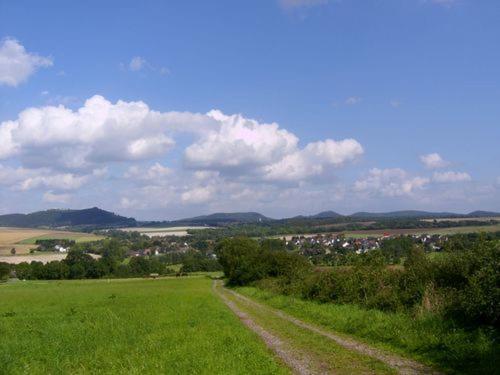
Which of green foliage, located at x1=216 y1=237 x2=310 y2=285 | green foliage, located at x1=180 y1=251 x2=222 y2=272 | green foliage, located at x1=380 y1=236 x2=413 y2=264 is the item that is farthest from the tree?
green foliage, located at x1=180 y1=251 x2=222 y2=272

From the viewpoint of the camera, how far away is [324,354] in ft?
57.9

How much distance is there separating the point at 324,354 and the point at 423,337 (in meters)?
3.78

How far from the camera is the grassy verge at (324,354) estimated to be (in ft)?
49.9

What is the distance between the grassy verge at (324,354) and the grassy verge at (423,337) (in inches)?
63.5

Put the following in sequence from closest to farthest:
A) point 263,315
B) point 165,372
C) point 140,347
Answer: point 165,372
point 140,347
point 263,315

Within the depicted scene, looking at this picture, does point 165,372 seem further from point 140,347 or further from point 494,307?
point 494,307

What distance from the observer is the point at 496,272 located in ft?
61.6

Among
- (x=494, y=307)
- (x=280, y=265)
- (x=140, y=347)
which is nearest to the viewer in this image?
(x=494, y=307)

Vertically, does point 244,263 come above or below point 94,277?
above

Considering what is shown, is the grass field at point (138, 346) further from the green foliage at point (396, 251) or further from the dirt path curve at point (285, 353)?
the green foliage at point (396, 251)

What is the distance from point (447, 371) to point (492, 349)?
1983 millimetres

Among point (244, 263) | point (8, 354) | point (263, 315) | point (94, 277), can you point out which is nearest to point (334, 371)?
point (8, 354)

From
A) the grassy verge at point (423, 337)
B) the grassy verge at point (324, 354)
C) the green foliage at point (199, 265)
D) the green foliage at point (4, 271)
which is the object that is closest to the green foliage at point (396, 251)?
the grassy verge at point (423, 337)

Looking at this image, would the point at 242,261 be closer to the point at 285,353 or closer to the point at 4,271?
the point at 285,353
